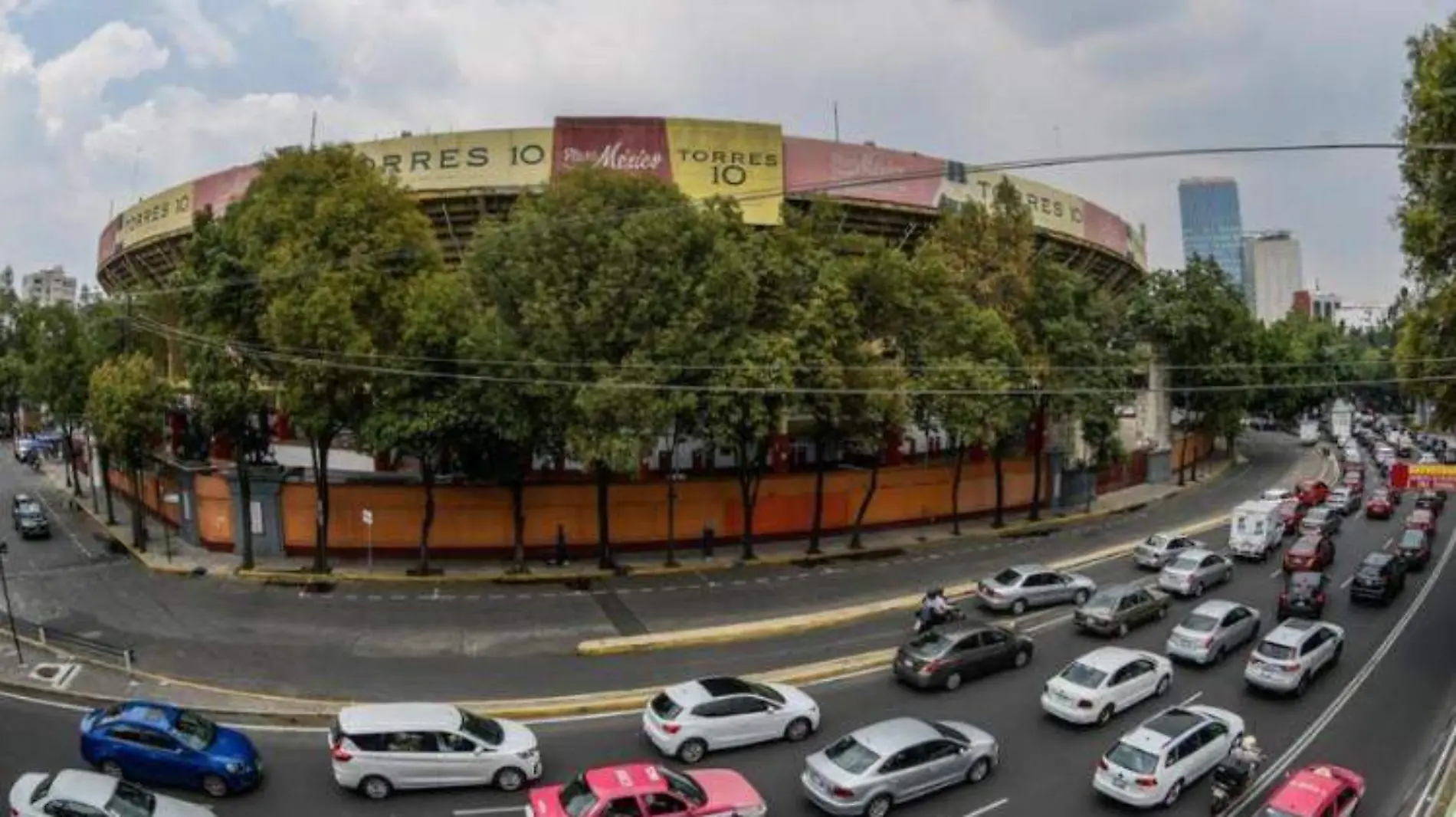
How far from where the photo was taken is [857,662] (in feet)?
82.6

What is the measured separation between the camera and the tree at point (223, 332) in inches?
1273

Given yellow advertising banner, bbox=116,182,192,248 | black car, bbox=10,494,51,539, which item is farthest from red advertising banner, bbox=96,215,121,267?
black car, bbox=10,494,51,539

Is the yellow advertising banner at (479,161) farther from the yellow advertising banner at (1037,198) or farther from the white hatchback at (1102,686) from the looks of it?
the white hatchback at (1102,686)

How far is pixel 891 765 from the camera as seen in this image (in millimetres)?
17141

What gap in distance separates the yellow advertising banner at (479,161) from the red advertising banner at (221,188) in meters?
10.5

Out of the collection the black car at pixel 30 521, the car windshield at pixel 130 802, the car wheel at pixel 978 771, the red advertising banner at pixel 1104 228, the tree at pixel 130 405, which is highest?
the red advertising banner at pixel 1104 228

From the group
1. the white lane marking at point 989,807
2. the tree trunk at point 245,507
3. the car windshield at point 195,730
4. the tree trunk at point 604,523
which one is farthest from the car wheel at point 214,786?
the tree trunk at point 245,507

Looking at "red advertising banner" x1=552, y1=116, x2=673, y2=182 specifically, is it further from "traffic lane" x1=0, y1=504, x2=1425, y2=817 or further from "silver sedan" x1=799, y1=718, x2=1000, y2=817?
"silver sedan" x1=799, y1=718, x2=1000, y2=817

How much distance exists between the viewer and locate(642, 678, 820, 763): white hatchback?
62.7ft

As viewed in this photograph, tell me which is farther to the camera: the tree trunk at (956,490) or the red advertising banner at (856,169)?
the red advertising banner at (856,169)

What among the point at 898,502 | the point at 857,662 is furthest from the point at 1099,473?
the point at 857,662

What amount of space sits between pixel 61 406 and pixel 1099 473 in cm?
5539

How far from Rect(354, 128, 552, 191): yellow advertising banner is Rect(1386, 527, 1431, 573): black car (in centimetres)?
4192

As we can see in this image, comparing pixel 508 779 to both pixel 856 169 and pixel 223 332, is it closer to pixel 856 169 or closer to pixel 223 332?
pixel 223 332
